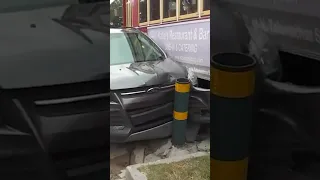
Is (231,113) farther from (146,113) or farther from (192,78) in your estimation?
(192,78)

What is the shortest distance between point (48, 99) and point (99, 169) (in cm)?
44

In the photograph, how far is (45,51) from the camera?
1627mm

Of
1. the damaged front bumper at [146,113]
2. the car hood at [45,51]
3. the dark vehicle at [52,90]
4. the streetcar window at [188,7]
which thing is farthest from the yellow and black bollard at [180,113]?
the car hood at [45,51]

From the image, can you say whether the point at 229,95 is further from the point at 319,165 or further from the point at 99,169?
the point at 99,169

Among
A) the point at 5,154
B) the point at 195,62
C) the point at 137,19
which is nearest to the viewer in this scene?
the point at 5,154

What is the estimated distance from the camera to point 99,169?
184cm

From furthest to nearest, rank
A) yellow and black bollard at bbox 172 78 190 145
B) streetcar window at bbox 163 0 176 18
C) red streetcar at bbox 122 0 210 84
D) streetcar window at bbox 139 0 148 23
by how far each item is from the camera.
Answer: streetcar window at bbox 139 0 148 23 → streetcar window at bbox 163 0 176 18 → red streetcar at bbox 122 0 210 84 → yellow and black bollard at bbox 172 78 190 145

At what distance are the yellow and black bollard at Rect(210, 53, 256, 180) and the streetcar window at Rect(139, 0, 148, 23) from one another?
186 inches

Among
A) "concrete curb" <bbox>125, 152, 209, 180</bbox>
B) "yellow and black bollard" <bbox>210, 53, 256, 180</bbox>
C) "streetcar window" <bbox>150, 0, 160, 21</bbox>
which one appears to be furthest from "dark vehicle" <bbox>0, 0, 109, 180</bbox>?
"streetcar window" <bbox>150, 0, 160, 21</bbox>

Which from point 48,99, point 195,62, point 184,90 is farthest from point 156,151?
point 48,99

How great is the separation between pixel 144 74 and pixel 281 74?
2265 millimetres

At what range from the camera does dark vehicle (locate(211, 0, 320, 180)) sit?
1841mm

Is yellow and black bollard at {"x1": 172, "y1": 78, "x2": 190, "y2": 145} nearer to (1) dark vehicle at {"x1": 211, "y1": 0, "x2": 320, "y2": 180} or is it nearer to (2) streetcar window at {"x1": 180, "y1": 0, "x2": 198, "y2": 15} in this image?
(2) streetcar window at {"x1": 180, "y1": 0, "x2": 198, "y2": 15}

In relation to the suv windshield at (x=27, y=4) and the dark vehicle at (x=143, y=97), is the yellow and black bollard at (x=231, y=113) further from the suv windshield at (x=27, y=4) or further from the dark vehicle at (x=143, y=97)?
the dark vehicle at (x=143, y=97)
